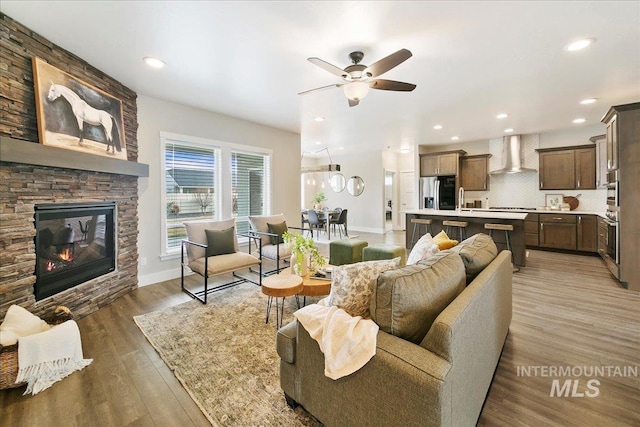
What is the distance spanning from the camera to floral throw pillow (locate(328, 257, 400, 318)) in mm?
1525

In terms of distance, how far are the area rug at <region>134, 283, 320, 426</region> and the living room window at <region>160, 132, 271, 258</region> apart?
1659mm

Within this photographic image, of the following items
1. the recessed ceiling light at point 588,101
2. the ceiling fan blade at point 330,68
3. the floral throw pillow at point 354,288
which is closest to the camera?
the floral throw pillow at point 354,288

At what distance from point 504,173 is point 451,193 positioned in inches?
50.5

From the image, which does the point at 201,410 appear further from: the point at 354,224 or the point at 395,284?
the point at 354,224

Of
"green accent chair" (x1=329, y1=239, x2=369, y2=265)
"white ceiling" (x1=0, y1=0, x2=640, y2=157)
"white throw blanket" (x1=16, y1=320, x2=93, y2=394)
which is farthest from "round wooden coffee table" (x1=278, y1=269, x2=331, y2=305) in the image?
"white ceiling" (x1=0, y1=0, x2=640, y2=157)

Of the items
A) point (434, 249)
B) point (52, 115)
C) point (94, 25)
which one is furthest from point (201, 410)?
point (94, 25)

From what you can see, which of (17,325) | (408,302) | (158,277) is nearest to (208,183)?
(158,277)

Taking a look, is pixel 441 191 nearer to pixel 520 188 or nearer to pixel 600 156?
pixel 520 188

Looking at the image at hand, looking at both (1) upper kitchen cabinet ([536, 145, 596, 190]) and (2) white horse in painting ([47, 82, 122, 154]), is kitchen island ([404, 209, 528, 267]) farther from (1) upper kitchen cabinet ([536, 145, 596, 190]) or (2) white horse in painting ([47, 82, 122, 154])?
(2) white horse in painting ([47, 82, 122, 154])

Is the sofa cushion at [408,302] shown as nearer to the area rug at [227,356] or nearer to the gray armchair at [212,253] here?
the area rug at [227,356]

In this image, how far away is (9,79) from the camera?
7.40ft

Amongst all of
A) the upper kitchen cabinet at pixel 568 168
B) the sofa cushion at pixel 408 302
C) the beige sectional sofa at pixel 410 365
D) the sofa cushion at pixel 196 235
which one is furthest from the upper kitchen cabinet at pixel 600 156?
the sofa cushion at pixel 196 235

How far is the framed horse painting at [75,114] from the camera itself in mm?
2443

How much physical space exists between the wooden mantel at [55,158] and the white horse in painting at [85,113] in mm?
197
